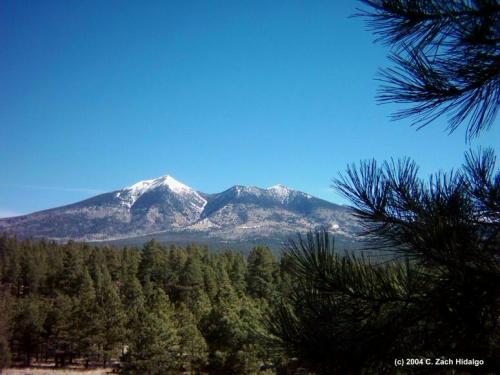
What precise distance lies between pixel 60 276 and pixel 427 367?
57948 mm

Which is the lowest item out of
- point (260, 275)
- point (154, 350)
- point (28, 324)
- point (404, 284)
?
point (28, 324)

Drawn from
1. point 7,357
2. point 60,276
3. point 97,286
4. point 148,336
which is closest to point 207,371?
point 148,336

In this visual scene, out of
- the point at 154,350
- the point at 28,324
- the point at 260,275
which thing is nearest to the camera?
the point at 154,350

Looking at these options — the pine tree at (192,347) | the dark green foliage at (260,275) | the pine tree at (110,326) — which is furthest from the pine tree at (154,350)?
the dark green foliage at (260,275)

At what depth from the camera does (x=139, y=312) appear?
3834 centimetres

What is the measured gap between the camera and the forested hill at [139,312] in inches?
1021

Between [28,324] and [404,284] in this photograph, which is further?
[28,324]

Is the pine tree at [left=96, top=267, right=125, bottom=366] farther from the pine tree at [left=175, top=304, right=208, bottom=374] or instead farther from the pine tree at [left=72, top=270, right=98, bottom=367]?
the pine tree at [left=175, top=304, right=208, bottom=374]

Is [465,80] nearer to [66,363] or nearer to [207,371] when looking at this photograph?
[207,371]

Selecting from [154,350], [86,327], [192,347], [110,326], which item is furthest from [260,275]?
[154,350]

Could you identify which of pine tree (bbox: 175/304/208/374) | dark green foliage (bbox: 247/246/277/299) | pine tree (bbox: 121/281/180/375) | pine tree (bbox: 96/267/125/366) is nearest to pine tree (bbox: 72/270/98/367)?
pine tree (bbox: 96/267/125/366)

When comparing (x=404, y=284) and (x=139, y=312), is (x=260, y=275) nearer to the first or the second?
(x=139, y=312)

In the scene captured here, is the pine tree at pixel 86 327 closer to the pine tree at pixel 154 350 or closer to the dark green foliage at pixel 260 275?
the pine tree at pixel 154 350

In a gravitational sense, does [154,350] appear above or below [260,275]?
below
